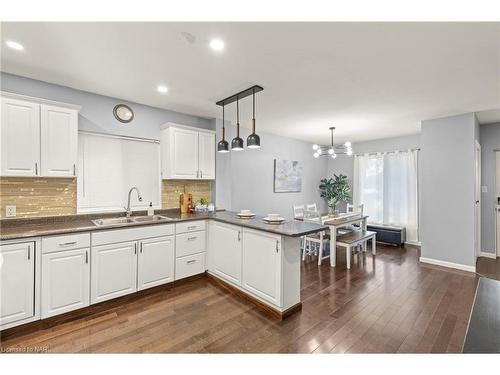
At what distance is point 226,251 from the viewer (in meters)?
3.10

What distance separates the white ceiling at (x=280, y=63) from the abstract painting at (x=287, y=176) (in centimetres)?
207

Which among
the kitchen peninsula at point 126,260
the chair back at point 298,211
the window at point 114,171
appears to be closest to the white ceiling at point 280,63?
the window at point 114,171

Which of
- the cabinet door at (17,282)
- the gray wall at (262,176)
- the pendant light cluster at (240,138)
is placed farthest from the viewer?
the gray wall at (262,176)

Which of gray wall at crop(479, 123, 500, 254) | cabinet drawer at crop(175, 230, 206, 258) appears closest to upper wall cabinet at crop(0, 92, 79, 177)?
cabinet drawer at crop(175, 230, 206, 258)

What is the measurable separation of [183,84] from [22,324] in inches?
111

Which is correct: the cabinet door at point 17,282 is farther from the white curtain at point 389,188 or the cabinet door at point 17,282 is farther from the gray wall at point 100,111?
the white curtain at point 389,188

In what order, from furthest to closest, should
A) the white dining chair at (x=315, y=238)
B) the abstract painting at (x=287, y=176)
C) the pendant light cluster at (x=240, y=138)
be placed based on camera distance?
1. the abstract painting at (x=287, y=176)
2. the white dining chair at (x=315, y=238)
3. the pendant light cluster at (x=240, y=138)

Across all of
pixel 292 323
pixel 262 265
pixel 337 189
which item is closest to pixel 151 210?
pixel 262 265

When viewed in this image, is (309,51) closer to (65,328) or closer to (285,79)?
(285,79)

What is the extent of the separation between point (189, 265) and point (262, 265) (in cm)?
122

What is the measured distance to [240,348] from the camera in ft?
6.39

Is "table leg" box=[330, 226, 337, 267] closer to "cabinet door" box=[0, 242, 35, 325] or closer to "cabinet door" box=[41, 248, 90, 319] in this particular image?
"cabinet door" box=[41, 248, 90, 319]

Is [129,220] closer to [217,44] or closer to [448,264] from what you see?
[217,44]

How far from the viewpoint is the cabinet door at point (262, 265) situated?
94.8 inches
